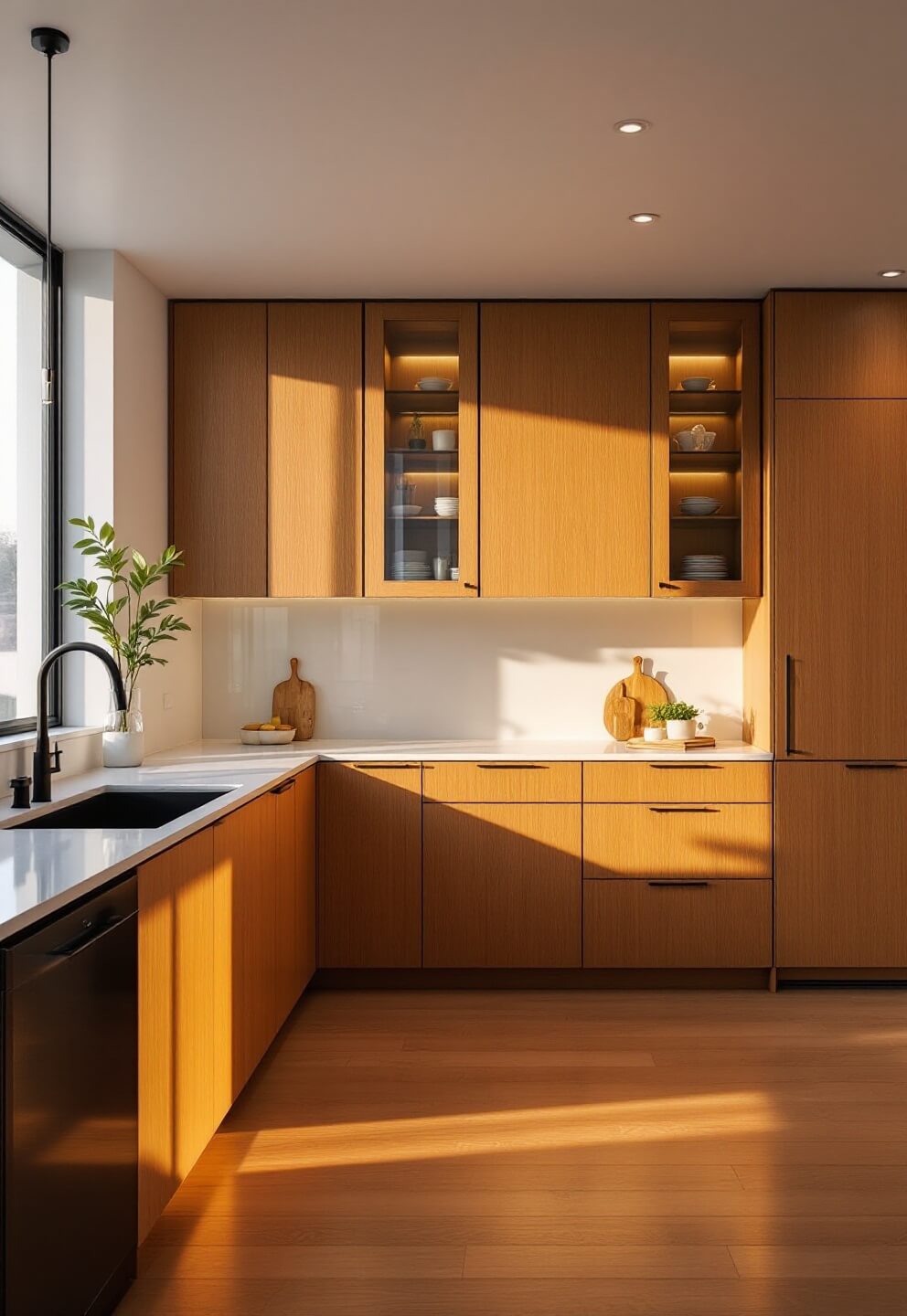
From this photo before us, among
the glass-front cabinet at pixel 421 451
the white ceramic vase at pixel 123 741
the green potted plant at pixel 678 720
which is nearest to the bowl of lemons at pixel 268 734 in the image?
the glass-front cabinet at pixel 421 451

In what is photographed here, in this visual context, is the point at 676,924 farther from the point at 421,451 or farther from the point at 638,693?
the point at 421,451

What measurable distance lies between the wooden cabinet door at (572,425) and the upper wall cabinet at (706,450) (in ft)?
0.23

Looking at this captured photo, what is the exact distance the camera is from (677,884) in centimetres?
427

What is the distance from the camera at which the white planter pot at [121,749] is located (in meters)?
3.80

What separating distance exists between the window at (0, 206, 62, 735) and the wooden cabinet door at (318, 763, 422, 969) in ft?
3.46

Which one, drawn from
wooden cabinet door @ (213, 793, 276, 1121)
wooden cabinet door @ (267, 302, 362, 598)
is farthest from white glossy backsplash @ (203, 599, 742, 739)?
wooden cabinet door @ (213, 793, 276, 1121)

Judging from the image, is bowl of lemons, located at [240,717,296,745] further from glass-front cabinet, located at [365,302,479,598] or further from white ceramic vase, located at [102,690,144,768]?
white ceramic vase, located at [102,690,144,768]

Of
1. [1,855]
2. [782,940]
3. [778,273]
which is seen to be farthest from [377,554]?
[1,855]

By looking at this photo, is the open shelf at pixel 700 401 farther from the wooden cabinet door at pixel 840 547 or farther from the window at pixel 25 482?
the window at pixel 25 482

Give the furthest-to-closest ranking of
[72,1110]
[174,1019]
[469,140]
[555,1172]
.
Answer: [469,140], [555,1172], [174,1019], [72,1110]

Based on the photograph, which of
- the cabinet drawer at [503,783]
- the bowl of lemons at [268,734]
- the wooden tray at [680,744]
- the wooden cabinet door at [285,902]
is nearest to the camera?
the wooden cabinet door at [285,902]

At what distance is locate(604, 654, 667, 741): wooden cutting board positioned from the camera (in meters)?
4.81

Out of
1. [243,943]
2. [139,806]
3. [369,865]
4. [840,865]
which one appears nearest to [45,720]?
[139,806]

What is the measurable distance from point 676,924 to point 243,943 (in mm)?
1812
